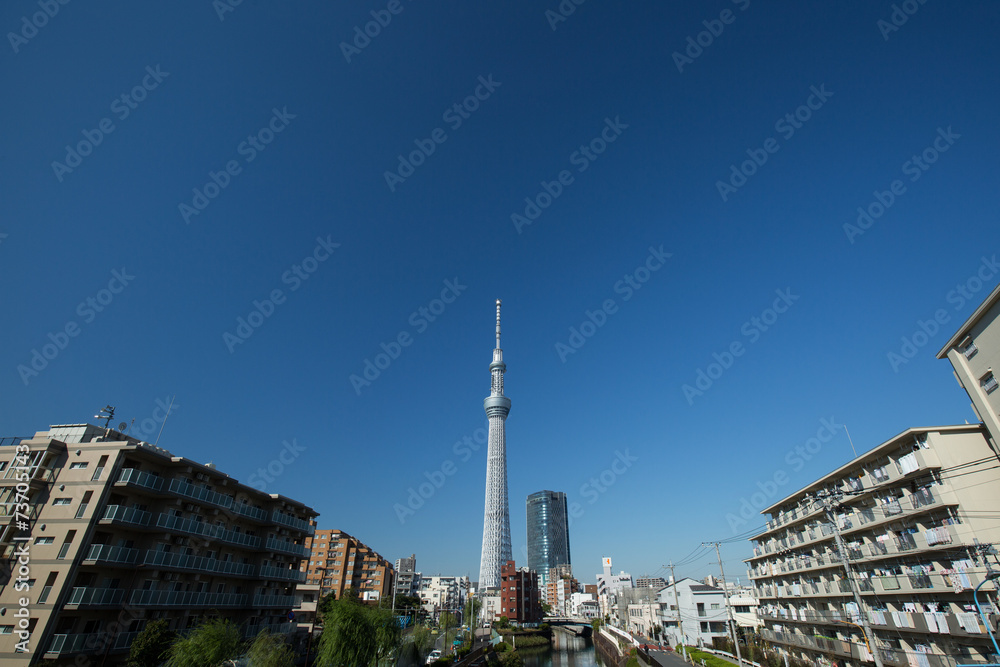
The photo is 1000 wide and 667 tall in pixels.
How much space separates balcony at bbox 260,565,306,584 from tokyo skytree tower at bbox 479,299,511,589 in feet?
185

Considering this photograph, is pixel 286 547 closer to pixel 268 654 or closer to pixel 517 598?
pixel 268 654

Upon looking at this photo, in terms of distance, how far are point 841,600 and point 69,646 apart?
36518 millimetres

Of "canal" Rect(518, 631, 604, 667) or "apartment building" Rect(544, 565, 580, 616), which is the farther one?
"apartment building" Rect(544, 565, 580, 616)

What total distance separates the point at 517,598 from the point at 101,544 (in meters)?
71.2

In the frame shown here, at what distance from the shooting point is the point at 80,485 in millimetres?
19344

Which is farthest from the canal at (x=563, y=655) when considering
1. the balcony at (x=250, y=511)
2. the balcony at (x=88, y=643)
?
the balcony at (x=88, y=643)

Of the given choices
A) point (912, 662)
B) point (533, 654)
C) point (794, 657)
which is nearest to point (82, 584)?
point (912, 662)

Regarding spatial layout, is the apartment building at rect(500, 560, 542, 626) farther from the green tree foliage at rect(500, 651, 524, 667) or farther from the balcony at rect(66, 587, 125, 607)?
the balcony at rect(66, 587, 125, 607)

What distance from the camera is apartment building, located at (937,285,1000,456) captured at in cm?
1705

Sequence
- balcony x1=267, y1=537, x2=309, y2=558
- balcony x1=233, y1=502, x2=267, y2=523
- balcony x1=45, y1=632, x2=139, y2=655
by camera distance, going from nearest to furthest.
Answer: balcony x1=45, y1=632, x2=139, y2=655 → balcony x1=233, y1=502, x2=267, y2=523 → balcony x1=267, y1=537, x2=309, y2=558

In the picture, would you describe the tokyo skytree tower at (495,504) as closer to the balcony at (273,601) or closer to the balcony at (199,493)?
the balcony at (273,601)

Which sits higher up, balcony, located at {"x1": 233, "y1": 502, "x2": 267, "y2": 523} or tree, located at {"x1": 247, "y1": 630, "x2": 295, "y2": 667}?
balcony, located at {"x1": 233, "y1": 502, "x2": 267, "y2": 523}

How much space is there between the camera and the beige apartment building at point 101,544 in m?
17.2

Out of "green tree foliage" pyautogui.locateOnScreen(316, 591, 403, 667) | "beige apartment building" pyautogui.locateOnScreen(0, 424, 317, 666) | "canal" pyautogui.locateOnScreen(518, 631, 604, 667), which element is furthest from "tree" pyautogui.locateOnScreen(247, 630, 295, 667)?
"canal" pyautogui.locateOnScreen(518, 631, 604, 667)
